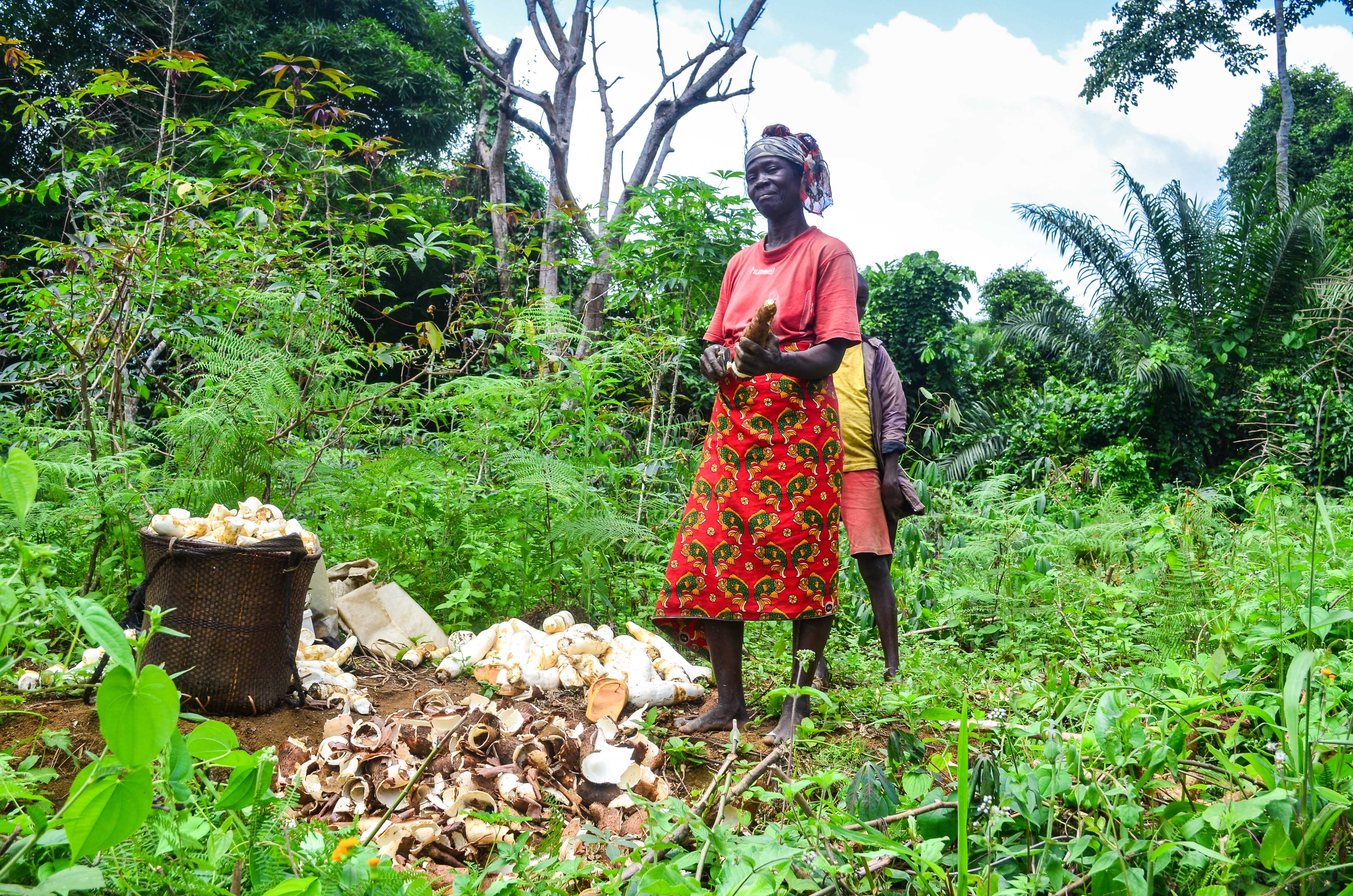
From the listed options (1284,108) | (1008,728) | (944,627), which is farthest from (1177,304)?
(1008,728)

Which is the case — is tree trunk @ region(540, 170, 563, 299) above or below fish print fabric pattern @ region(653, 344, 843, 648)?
above

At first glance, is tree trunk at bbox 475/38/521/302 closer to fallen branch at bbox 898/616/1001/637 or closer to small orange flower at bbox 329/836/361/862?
fallen branch at bbox 898/616/1001/637

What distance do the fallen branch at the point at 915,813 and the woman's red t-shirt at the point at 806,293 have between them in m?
1.39

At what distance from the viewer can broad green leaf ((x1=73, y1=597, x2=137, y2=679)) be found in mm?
808

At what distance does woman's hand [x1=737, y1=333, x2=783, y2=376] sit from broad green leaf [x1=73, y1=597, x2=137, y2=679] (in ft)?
6.01

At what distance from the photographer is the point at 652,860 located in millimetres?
1481

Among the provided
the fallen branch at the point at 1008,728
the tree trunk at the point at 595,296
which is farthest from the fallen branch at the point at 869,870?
the tree trunk at the point at 595,296

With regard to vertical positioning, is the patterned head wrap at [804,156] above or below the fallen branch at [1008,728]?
above

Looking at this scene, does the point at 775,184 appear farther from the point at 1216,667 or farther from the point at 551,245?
the point at 551,245

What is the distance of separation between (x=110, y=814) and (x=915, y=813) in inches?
47.2

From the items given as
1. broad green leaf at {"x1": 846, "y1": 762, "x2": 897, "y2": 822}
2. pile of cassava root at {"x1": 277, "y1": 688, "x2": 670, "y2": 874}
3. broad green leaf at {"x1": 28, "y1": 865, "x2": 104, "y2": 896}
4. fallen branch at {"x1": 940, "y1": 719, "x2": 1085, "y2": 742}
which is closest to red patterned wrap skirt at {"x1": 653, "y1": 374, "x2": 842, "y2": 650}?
pile of cassava root at {"x1": 277, "y1": 688, "x2": 670, "y2": 874}

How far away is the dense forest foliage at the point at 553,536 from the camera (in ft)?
4.43

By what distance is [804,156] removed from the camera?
282 centimetres

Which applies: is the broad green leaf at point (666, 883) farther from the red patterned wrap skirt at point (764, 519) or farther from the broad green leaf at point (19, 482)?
the red patterned wrap skirt at point (764, 519)
